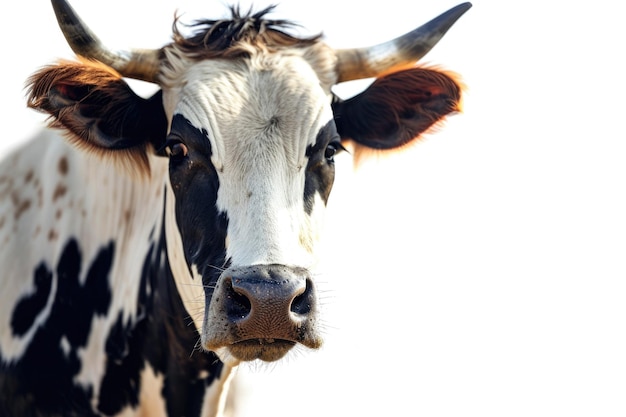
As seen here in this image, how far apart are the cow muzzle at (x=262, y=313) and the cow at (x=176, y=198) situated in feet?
0.03

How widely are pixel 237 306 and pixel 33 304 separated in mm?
1799

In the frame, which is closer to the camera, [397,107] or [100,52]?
[100,52]

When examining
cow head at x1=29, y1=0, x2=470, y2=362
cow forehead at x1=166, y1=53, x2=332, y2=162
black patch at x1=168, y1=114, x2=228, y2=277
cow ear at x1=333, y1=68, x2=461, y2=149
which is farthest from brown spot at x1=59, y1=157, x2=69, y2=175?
cow ear at x1=333, y1=68, x2=461, y2=149

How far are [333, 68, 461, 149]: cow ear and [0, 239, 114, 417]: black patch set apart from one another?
62.7 inches

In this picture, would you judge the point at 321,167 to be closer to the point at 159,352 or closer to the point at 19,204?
the point at 159,352

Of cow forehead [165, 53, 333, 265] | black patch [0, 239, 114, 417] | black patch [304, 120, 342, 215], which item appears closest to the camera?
cow forehead [165, 53, 333, 265]

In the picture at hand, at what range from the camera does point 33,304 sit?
5125 mm

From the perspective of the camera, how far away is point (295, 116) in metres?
4.41

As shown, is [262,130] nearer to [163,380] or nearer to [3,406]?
[163,380]

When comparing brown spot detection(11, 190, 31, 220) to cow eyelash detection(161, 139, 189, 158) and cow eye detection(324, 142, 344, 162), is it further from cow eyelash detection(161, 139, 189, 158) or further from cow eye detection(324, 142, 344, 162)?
cow eye detection(324, 142, 344, 162)

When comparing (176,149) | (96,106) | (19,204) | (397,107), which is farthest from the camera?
(19,204)

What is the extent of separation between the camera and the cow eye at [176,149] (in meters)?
4.48

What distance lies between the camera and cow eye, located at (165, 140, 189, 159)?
4480mm

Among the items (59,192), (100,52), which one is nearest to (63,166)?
(59,192)
